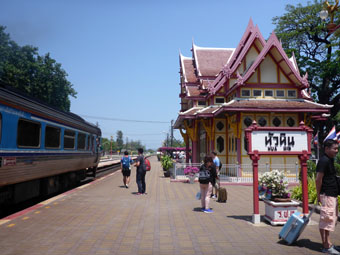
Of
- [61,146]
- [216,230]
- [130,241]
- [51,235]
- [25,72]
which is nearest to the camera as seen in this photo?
[130,241]

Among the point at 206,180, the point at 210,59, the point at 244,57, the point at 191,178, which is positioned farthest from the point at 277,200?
the point at 210,59

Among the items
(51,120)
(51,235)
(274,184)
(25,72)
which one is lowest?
(51,235)

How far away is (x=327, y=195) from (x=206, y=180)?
12.4 ft

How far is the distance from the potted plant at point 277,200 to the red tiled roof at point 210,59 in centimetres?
2034

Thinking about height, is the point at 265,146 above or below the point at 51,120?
below

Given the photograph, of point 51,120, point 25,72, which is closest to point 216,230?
point 51,120

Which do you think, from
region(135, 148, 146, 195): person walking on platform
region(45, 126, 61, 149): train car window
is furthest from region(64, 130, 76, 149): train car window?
region(135, 148, 146, 195): person walking on platform

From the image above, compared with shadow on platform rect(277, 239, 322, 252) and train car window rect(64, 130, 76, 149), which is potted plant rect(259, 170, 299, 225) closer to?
shadow on platform rect(277, 239, 322, 252)

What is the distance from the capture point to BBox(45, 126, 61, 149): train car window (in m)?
10.5

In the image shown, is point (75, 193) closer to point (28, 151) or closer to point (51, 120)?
point (51, 120)

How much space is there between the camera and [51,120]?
A: 11.0 m

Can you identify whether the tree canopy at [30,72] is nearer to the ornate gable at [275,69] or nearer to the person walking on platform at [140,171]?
the ornate gable at [275,69]

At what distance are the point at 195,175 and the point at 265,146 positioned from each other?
10.0m

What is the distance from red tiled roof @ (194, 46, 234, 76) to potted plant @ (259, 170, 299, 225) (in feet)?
66.7
